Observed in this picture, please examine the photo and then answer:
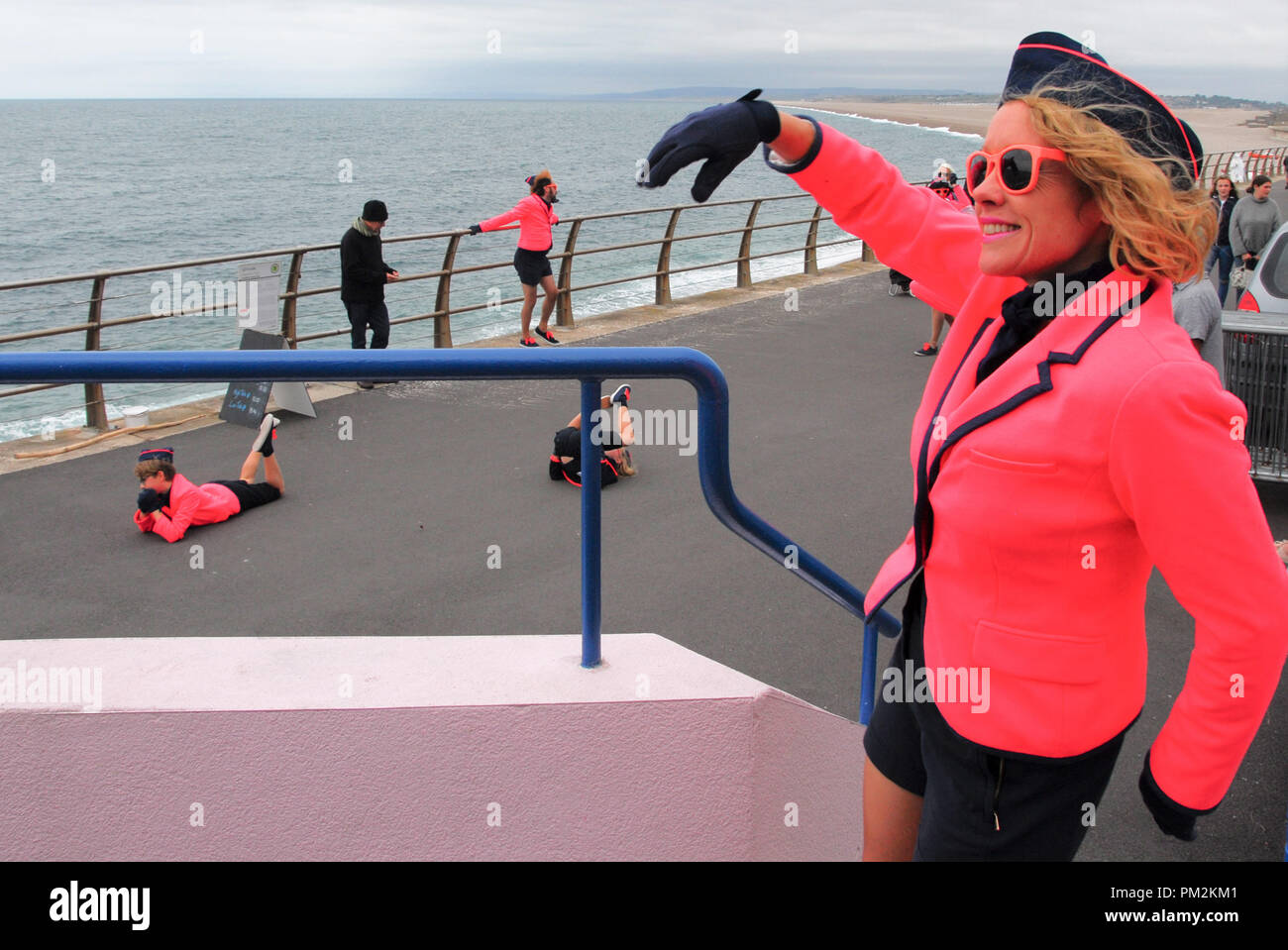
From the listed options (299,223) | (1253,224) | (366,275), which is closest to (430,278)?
(366,275)

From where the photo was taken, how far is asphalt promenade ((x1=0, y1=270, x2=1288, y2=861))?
539cm

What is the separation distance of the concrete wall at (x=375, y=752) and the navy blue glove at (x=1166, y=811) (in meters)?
0.79

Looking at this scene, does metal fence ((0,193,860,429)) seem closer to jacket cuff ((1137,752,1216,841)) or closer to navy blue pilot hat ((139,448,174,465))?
navy blue pilot hat ((139,448,174,465))

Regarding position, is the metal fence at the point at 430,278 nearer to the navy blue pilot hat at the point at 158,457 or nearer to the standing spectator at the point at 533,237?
the standing spectator at the point at 533,237

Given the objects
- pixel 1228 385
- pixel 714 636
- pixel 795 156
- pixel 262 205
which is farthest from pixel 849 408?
pixel 262 205

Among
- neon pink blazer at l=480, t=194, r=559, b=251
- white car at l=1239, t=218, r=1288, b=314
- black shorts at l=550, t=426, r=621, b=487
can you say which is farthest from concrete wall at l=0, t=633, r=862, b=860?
neon pink blazer at l=480, t=194, r=559, b=251

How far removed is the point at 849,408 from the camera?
1014cm

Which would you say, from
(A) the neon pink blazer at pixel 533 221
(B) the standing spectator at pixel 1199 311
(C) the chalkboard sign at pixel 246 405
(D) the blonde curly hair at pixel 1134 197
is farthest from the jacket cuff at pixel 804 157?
(A) the neon pink blazer at pixel 533 221

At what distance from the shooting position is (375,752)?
2178 millimetres

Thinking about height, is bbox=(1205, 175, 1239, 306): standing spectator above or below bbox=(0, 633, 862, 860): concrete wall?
above

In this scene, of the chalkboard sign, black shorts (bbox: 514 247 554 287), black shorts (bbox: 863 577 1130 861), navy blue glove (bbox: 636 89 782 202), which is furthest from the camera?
black shorts (bbox: 514 247 554 287)

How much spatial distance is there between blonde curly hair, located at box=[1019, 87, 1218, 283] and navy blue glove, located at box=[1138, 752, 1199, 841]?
73 centimetres

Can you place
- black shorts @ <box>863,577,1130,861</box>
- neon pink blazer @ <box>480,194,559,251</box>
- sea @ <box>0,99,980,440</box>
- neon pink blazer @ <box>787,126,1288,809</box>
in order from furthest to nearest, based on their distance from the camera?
sea @ <box>0,99,980,440</box>
neon pink blazer @ <box>480,194,559,251</box>
black shorts @ <box>863,577,1130,861</box>
neon pink blazer @ <box>787,126,1288,809</box>
